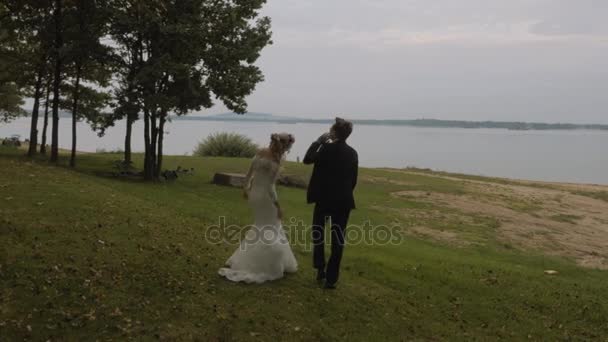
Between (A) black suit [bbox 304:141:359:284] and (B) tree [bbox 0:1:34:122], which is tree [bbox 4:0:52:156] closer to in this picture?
(B) tree [bbox 0:1:34:122]

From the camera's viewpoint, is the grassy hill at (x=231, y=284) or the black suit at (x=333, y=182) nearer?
the grassy hill at (x=231, y=284)

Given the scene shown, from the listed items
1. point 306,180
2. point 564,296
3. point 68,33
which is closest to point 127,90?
point 68,33

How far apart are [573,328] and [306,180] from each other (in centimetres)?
1833

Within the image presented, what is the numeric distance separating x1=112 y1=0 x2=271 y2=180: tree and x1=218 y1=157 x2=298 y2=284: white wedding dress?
13.5 meters

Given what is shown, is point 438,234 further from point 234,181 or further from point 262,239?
point 234,181

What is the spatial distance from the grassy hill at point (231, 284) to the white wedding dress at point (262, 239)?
267mm

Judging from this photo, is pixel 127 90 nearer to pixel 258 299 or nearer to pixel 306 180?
pixel 306 180

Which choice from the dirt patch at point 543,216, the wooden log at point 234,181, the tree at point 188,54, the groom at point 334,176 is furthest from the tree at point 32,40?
the dirt patch at point 543,216

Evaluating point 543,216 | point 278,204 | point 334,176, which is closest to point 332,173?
point 334,176

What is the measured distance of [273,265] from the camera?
29.5ft

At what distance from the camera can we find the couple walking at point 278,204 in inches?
327

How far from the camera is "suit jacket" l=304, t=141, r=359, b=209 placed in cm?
828

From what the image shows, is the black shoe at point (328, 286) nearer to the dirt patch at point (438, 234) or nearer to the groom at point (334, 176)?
the groom at point (334, 176)

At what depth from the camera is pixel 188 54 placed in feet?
71.3
